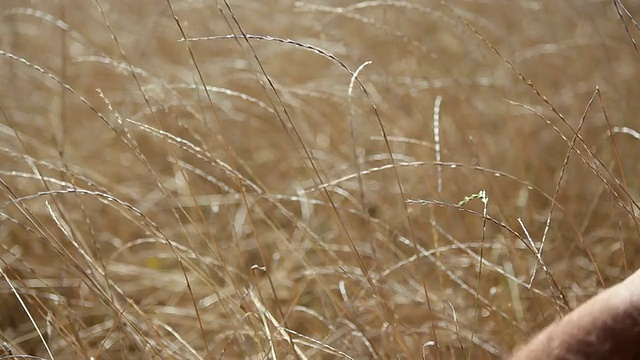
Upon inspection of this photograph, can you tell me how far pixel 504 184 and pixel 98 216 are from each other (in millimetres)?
798

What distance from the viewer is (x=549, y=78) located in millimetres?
1996

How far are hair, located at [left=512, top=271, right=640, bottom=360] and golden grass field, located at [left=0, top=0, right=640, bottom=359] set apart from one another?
35 cm

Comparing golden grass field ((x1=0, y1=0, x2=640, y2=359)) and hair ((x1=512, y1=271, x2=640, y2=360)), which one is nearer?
hair ((x1=512, y1=271, x2=640, y2=360))

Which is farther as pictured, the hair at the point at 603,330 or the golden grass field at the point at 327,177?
the golden grass field at the point at 327,177

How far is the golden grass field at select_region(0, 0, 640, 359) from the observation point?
1.09 m

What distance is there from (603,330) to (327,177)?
0.81 meters

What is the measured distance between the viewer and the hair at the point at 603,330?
1.46ft

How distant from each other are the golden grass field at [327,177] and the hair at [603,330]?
0.35 metres

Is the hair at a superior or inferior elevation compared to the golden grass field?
superior

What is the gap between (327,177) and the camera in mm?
1240

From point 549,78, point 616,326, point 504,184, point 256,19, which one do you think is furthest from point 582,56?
point 616,326

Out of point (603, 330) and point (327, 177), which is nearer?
point (603, 330)

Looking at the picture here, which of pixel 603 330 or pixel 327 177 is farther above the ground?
pixel 603 330

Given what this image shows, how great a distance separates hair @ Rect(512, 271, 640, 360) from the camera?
0.45 metres
